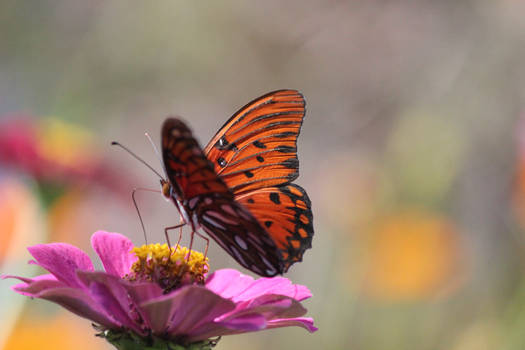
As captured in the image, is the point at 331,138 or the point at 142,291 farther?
the point at 331,138

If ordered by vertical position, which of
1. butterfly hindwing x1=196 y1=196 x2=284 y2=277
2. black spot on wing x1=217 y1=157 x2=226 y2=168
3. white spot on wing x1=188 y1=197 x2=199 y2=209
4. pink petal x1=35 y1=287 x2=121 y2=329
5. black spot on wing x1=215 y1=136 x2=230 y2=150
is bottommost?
pink petal x1=35 y1=287 x2=121 y2=329

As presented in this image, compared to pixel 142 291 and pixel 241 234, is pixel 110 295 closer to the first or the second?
pixel 142 291

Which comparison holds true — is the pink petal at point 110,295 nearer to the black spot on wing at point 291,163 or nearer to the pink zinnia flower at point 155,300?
the pink zinnia flower at point 155,300

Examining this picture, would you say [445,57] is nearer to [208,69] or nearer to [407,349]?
[208,69]

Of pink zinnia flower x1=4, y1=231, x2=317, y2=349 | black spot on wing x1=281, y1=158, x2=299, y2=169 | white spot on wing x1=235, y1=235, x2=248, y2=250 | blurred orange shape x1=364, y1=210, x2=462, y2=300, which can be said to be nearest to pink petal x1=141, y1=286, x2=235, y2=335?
pink zinnia flower x1=4, y1=231, x2=317, y2=349

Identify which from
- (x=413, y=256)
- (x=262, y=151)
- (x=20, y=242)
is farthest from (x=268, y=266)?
(x=413, y=256)

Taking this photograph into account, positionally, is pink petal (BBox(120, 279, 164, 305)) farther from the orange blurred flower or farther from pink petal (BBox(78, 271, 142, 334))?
the orange blurred flower
